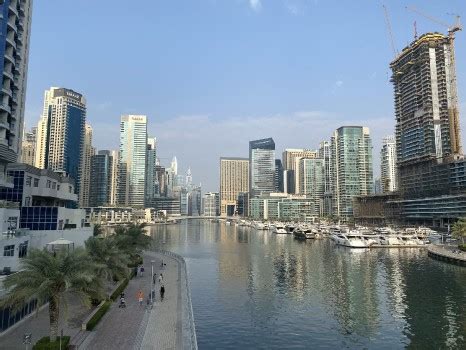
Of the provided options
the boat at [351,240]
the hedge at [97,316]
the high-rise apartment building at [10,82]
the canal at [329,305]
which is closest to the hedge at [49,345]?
the hedge at [97,316]

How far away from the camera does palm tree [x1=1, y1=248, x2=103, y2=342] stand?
105ft

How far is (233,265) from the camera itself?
101 m

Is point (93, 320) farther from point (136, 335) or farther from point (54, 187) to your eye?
point (54, 187)

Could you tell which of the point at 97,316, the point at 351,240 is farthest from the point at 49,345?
the point at 351,240

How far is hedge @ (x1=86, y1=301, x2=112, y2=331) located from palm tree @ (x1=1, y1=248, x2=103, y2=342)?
632 centimetres

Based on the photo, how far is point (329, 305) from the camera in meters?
58.8

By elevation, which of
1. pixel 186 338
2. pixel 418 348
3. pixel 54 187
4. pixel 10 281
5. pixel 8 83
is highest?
pixel 8 83

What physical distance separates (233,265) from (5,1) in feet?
245

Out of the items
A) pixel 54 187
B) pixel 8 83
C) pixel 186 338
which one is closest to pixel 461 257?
pixel 186 338

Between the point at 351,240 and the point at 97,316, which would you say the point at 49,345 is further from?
the point at 351,240

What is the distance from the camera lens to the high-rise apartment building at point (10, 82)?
67500 mm

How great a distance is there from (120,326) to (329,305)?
3213 centimetres

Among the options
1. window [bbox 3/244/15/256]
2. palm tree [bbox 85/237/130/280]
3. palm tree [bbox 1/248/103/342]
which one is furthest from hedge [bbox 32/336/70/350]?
palm tree [bbox 85/237/130/280]

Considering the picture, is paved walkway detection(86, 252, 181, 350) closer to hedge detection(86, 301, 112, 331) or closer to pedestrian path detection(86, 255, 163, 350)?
pedestrian path detection(86, 255, 163, 350)
